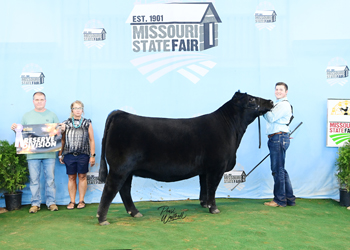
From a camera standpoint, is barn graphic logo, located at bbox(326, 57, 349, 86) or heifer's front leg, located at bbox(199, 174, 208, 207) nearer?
heifer's front leg, located at bbox(199, 174, 208, 207)

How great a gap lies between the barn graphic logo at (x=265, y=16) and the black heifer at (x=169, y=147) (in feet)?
4.98

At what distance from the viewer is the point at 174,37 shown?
5219 millimetres

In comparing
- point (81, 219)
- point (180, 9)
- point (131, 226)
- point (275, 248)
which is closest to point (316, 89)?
point (180, 9)

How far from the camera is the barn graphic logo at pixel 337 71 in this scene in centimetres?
530

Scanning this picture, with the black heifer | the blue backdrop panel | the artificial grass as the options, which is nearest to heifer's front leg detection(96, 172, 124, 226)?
the black heifer

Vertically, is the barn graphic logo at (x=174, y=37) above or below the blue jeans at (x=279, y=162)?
above

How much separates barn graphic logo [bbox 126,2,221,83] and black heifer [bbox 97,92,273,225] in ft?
3.85

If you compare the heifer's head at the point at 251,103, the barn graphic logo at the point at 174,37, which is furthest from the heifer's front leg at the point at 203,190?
the barn graphic logo at the point at 174,37

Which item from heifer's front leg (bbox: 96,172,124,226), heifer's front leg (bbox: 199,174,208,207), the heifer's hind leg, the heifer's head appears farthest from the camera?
heifer's front leg (bbox: 199,174,208,207)

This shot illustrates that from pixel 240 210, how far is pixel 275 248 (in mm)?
1430

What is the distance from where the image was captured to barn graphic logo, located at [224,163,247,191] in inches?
209

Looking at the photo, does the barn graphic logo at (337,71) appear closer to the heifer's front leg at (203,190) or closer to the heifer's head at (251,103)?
the heifer's head at (251,103)

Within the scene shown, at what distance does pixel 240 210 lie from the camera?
14.7 feet

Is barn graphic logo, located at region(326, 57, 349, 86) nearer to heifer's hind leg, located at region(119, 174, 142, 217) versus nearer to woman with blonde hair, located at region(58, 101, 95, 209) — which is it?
heifer's hind leg, located at region(119, 174, 142, 217)
